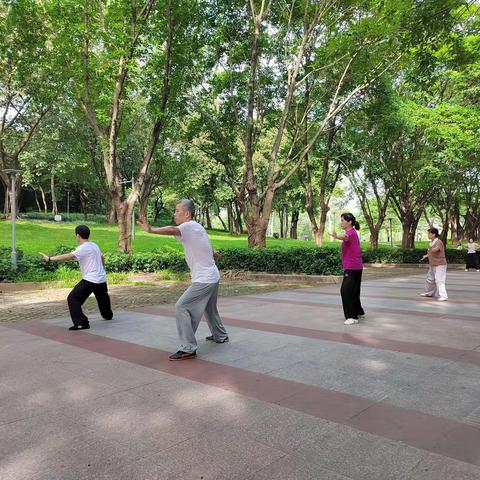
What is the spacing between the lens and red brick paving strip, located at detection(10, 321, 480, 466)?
3.20 m

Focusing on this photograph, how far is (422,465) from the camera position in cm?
287

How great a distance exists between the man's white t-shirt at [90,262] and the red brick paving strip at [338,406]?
1.88 m

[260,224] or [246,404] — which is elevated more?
[260,224]

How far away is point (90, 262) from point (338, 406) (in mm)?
4932

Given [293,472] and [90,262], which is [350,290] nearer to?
Answer: [90,262]

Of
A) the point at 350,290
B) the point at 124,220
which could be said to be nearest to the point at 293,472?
the point at 350,290

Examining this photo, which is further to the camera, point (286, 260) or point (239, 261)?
point (239, 261)

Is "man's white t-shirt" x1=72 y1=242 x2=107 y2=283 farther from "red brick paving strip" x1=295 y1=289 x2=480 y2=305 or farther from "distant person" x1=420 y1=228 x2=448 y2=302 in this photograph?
"distant person" x1=420 y1=228 x2=448 y2=302

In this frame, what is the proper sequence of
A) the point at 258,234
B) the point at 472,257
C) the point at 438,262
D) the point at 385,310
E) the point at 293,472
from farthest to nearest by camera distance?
the point at 472,257 < the point at 258,234 < the point at 438,262 < the point at 385,310 < the point at 293,472

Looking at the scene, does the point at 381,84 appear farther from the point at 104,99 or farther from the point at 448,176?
the point at 104,99

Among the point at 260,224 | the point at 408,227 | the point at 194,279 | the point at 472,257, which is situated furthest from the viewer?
the point at 408,227

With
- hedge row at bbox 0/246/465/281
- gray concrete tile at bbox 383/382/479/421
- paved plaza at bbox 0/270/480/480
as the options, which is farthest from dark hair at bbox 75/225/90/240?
hedge row at bbox 0/246/465/281

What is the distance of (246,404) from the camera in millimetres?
3918

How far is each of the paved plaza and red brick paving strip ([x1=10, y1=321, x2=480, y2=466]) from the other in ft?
0.05
